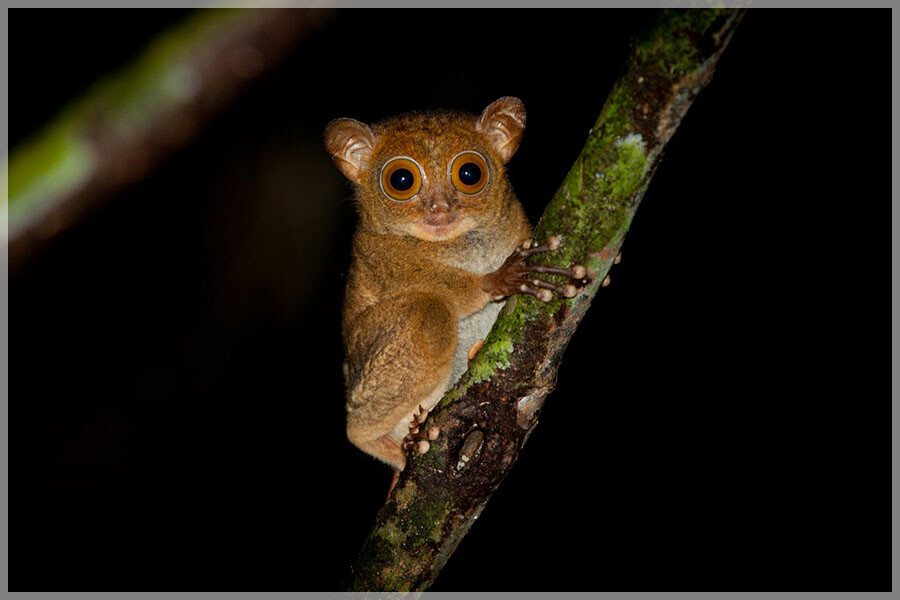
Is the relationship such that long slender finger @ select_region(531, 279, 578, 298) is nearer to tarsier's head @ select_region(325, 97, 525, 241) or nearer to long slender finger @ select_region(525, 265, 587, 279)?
long slender finger @ select_region(525, 265, 587, 279)

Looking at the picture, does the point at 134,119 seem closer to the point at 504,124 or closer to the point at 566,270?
the point at 566,270

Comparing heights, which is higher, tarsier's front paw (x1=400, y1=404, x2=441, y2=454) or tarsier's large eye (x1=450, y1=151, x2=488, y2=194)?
tarsier's large eye (x1=450, y1=151, x2=488, y2=194)

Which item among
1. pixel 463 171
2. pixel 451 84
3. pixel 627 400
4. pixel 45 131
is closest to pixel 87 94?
pixel 45 131

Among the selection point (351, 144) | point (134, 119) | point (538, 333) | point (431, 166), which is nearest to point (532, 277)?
point (538, 333)

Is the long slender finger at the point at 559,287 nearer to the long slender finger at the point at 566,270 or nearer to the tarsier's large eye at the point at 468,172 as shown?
the long slender finger at the point at 566,270

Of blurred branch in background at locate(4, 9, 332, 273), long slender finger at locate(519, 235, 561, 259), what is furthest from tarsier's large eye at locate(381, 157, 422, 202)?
blurred branch in background at locate(4, 9, 332, 273)

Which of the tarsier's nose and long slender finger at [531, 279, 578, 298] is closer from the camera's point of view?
long slender finger at [531, 279, 578, 298]
